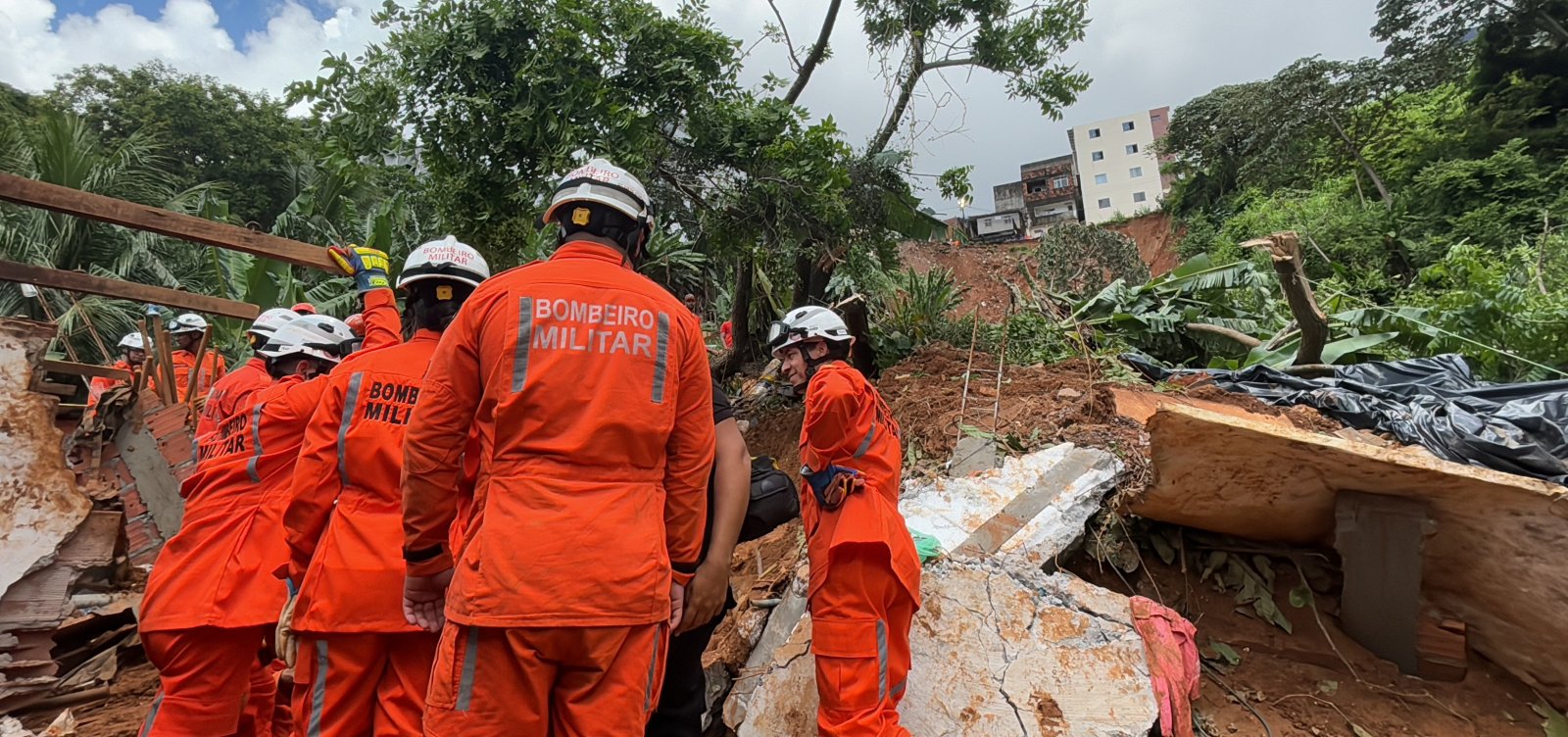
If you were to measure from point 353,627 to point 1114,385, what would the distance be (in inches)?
210

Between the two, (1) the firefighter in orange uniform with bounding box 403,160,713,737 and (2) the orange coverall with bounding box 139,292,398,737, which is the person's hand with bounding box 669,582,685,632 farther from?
(2) the orange coverall with bounding box 139,292,398,737

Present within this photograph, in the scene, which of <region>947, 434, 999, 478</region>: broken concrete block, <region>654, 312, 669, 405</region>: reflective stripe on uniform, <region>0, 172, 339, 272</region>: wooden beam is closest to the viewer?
<region>654, 312, 669, 405</region>: reflective stripe on uniform

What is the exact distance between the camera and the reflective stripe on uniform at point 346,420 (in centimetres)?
218

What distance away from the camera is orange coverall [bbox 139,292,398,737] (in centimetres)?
248

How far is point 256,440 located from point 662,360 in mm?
1995

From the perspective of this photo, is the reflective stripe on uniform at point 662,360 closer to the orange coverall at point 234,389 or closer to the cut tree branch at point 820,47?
the orange coverall at point 234,389

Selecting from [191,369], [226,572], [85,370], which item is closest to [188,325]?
[191,369]

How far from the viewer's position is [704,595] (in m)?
1.86

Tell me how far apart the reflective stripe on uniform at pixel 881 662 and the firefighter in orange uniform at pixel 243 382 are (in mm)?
2897

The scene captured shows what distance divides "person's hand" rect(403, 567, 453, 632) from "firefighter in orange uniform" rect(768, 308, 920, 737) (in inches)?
51.6

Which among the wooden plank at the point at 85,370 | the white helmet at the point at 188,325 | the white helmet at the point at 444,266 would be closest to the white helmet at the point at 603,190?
the white helmet at the point at 444,266

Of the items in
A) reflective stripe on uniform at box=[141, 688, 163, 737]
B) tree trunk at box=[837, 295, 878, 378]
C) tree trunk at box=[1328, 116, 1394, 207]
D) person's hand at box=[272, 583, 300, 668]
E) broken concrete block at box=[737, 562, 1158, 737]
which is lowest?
broken concrete block at box=[737, 562, 1158, 737]

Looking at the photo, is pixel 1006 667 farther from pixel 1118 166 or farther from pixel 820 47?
pixel 1118 166

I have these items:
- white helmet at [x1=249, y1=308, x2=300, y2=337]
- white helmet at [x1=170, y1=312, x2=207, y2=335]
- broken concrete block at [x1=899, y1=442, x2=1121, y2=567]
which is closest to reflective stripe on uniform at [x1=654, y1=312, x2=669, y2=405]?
broken concrete block at [x1=899, y1=442, x2=1121, y2=567]
